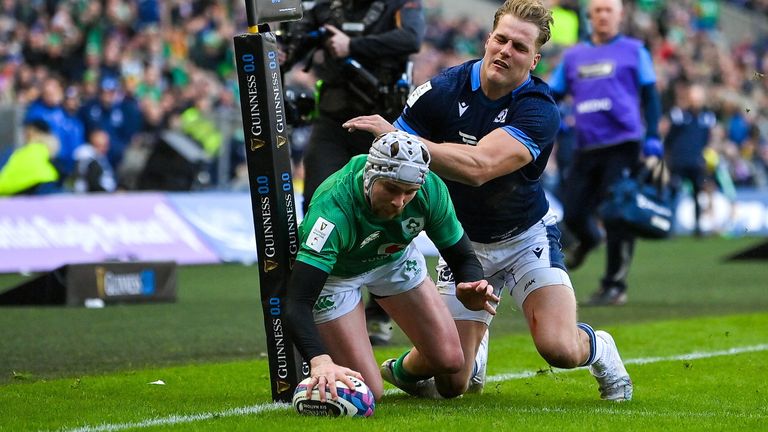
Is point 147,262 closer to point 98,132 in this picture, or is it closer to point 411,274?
point 411,274

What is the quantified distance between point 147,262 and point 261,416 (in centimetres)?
604

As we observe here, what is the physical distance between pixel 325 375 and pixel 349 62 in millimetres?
3376

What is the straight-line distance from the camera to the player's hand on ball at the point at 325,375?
18.5 ft

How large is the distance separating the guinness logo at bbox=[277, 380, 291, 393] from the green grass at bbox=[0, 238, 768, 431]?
122 millimetres

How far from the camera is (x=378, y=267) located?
21.2ft

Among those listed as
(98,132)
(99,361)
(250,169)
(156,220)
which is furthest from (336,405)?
(98,132)

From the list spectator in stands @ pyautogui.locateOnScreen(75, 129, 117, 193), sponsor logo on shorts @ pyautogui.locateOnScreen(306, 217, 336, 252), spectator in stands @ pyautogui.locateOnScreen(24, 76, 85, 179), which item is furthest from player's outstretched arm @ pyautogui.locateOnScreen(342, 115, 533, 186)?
spectator in stands @ pyautogui.locateOnScreen(24, 76, 85, 179)

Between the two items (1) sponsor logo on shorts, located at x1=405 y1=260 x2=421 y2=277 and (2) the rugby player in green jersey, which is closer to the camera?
(2) the rugby player in green jersey

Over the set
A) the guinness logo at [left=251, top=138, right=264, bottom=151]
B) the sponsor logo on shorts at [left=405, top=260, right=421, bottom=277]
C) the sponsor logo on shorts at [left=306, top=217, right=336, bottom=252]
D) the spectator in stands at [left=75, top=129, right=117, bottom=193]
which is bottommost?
the spectator in stands at [left=75, top=129, right=117, bottom=193]

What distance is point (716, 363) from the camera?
8047 millimetres

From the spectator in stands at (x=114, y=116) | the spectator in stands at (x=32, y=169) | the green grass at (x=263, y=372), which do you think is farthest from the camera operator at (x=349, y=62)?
the spectator in stands at (x=114, y=116)

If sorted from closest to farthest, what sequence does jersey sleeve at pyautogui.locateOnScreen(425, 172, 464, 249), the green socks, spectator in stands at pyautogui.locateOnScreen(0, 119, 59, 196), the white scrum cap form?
1. the white scrum cap
2. jersey sleeve at pyautogui.locateOnScreen(425, 172, 464, 249)
3. the green socks
4. spectator in stands at pyautogui.locateOnScreen(0, 119, 59, 196)

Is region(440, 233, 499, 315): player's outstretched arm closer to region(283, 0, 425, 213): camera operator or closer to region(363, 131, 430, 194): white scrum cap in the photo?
region(363, 131, 430, 194): white scrum cap

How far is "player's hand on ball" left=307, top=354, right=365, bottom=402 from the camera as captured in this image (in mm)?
5637
